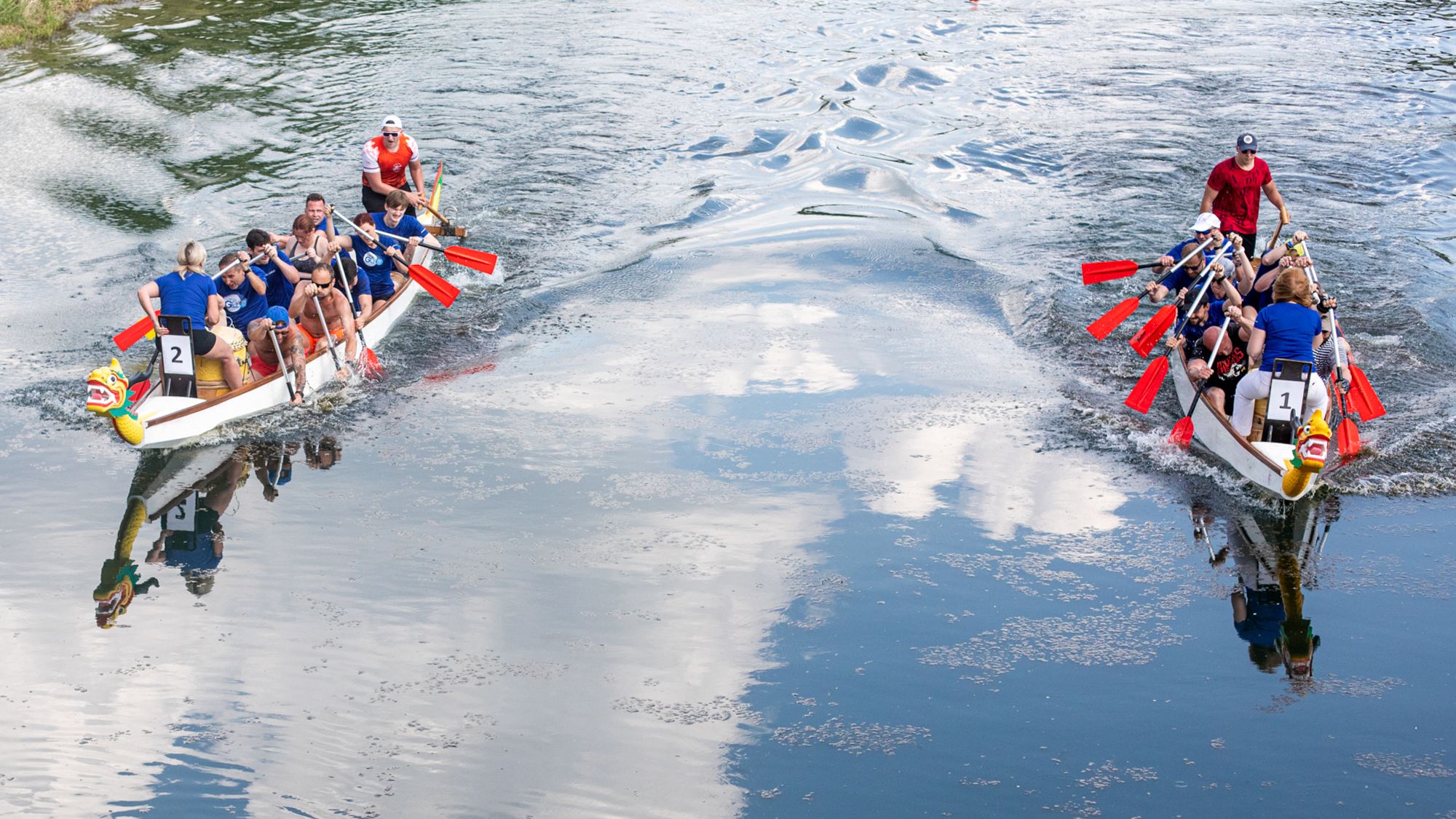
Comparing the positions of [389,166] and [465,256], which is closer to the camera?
[465,256]

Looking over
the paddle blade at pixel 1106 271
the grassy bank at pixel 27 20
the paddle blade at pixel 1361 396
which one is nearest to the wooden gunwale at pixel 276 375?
the paddle blade at pixel 1106 271

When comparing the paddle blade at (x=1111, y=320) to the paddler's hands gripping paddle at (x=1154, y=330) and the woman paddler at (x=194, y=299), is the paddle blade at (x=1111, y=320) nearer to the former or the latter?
the paddler's hands gripping paddle at (x=1154, y=330)

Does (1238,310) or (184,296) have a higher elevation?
(1238,310)

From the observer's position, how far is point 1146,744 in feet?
27.5

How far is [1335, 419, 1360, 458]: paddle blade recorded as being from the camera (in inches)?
474

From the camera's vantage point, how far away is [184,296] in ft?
40.8

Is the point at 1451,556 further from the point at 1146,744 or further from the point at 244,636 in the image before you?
the point at 244,636

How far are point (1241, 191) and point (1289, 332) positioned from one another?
12.1ft

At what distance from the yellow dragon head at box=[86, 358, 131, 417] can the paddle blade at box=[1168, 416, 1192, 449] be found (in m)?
10.0

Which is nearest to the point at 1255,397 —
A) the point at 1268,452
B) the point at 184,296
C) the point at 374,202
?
the point at 1268,452

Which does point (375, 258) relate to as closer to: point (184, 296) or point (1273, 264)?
point (184, 296)

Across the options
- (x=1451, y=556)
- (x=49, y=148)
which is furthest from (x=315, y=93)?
(x=1451, y=556)

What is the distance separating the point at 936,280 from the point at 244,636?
431 inches

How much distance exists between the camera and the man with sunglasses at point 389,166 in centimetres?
1762
